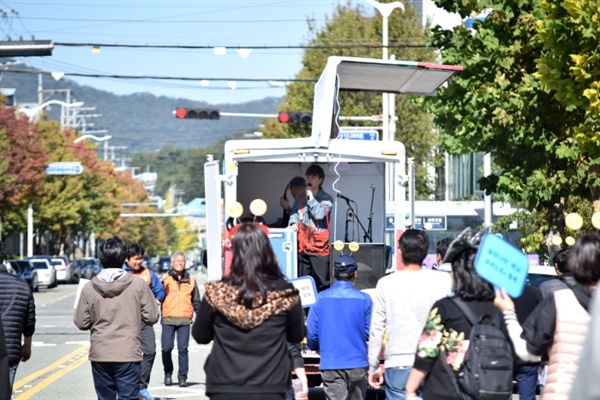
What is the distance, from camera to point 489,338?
6.30m

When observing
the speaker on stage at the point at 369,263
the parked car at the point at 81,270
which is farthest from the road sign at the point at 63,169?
the speaker on stage at the point at 369,263

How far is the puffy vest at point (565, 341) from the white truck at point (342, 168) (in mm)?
6511

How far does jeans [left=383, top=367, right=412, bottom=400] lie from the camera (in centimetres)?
807

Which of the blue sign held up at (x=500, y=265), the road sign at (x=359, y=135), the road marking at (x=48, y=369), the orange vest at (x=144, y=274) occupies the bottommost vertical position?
the road marking at (x=48, y=369)

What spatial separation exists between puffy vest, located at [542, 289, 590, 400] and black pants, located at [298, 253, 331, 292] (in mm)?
7846

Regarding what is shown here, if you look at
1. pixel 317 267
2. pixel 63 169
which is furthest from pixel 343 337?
pixel 63 169

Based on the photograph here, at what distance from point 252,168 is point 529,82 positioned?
4.27 m

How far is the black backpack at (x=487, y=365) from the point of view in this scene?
6234mm

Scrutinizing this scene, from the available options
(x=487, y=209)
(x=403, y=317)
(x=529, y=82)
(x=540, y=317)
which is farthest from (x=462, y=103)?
(x=540, y=317)

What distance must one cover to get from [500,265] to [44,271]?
173ft

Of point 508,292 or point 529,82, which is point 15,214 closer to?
point 529,82

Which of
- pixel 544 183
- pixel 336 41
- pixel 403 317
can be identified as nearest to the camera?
pixel 403 317

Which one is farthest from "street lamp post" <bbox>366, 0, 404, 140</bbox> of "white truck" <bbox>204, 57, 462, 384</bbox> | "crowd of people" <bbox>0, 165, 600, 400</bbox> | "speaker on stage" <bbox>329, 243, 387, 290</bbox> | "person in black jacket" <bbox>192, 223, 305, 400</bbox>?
"person in black jacket" <bbox>192, 223, 305, 400</bbox>

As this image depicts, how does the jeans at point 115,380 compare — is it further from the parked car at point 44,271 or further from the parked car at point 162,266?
the parked car at point 162,266
